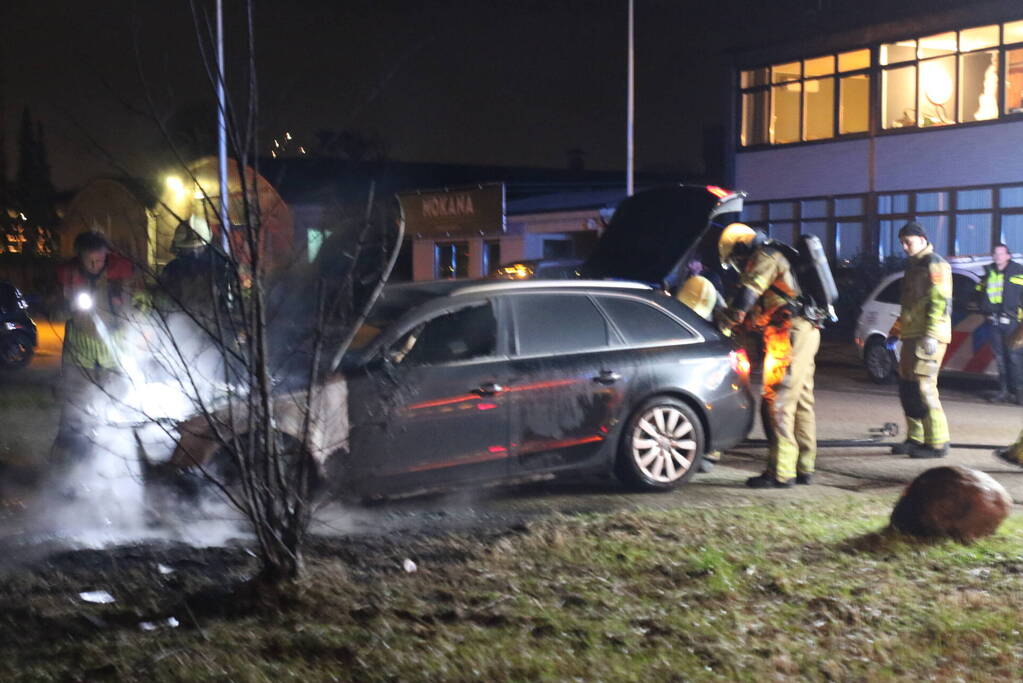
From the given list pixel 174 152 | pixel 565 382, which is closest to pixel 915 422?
pixel 565 382

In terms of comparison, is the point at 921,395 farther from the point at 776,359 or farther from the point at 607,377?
the point at 607,377

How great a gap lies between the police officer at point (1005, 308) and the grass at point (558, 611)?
288 inches

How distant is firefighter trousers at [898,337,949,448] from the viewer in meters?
9.28

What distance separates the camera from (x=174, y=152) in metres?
4.81

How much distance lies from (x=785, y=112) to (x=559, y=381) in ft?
84.0

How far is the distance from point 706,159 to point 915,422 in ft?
97.1

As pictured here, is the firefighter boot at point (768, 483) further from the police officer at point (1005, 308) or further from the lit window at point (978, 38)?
the lit window at point (978, 38)

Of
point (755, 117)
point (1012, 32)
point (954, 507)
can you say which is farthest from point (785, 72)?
point (954, 507)

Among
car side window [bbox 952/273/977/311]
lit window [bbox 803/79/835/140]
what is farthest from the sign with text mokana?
car side window [bbox 952/273/977/311]

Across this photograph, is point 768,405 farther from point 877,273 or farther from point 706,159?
point 706,159

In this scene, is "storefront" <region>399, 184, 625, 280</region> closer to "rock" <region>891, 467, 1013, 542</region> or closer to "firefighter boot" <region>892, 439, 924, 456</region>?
"firefighter boot" <region>892, 439, 924, 456</region>

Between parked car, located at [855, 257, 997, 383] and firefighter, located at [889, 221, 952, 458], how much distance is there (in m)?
3.95

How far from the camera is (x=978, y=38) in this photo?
26.8 metres

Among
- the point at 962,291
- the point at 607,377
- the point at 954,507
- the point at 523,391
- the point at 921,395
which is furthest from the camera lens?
the point at 962,291
